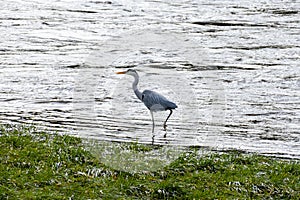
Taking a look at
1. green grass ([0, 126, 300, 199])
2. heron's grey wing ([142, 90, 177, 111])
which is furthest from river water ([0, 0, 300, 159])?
green grass ([0, 126, 300, 199])

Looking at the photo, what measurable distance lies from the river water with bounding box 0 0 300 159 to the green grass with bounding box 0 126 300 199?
7.75 feet

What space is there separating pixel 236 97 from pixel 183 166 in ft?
26.3

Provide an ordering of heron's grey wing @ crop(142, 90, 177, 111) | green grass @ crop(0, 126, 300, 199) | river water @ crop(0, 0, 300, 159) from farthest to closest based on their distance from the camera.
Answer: river water @ crop(0, 0, 300, 159) < heron's grey wing @ crop(142, 90, 177, 111) < green grass @ crop(0, 126, 300, 199)

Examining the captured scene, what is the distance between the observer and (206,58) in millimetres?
22188

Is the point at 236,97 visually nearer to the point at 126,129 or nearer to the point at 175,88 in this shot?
the point at 175,88

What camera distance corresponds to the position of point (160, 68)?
21.0m

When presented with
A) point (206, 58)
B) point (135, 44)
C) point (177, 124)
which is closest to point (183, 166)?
point (177, 124)

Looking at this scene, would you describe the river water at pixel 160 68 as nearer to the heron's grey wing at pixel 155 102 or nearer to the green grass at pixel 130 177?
the heron's grey wing at pixel 155 102

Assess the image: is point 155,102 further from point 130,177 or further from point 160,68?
point 160,68

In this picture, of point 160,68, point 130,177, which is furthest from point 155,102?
point 160,68

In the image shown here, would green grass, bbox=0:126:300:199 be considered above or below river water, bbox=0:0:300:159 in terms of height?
above

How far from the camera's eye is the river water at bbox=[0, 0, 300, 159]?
13867 millimetres

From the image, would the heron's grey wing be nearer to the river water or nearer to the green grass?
the river water

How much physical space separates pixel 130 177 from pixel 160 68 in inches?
480
